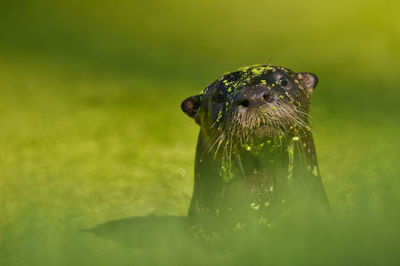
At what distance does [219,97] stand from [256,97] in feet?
1.29

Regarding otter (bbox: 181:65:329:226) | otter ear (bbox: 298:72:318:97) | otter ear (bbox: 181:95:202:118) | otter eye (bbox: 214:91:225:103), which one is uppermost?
otter ear (bbox: 298:72:318:97)

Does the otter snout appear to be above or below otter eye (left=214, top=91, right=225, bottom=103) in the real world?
below

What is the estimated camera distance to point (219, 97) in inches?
158

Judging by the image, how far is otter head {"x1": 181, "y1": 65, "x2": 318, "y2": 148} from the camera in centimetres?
369

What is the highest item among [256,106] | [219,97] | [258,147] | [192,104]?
[192,104]

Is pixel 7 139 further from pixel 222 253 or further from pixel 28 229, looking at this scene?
pixel 222 253

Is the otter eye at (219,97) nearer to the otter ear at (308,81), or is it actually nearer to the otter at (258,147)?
the otter at (258,147)

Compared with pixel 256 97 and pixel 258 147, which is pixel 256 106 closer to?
pixel 256 97

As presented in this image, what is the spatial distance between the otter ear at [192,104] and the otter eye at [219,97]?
0.36 m

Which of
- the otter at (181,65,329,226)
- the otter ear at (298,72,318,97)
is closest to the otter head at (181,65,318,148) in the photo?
the otter at (181,65,329,226)

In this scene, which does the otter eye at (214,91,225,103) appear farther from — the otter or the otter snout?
the otter snout

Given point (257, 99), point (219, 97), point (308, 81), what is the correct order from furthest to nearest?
point (308, 81) < point (219, 97) < point (257, 99)

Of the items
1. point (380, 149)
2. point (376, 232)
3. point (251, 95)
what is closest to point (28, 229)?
point (251, 95)

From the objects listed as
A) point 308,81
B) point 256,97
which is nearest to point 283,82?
point 256,97
